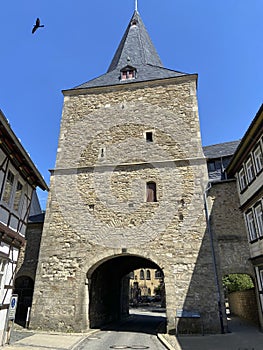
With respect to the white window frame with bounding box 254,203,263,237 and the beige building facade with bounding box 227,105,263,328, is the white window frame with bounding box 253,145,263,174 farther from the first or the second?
the white window frame with bounding box 254,203,263,237

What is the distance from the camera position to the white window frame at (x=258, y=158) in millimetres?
8306

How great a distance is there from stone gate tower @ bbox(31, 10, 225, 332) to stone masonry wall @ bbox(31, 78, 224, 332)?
1.4 inches

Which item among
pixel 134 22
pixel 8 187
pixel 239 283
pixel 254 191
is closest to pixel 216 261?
pixel 254 191

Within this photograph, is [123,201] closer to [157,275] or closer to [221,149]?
[221,149]

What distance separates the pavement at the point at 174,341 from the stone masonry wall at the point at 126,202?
626mm

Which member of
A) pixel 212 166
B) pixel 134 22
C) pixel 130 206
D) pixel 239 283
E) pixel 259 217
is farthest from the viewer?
pixel 134 22

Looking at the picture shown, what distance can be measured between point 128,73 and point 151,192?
22.5 ft

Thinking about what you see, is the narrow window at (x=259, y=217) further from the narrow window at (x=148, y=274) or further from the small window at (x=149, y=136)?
the narrow window at (x=148, y=274)

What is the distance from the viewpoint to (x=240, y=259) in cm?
948

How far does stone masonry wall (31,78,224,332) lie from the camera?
899 cm

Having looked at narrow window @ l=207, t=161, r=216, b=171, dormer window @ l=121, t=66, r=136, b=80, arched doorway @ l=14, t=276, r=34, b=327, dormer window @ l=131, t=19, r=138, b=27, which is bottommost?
arched doorway @ l=14, t=276, r=34, b=327

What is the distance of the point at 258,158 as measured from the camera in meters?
8.55

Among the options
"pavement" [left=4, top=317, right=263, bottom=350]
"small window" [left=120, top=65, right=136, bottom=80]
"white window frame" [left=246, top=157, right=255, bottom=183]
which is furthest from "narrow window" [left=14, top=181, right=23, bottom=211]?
"small window" [left=120, top=65, right=136, bottom=80]

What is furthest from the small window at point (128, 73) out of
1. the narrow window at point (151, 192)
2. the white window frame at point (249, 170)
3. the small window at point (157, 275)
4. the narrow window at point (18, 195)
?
the small window at point (157, 275)
